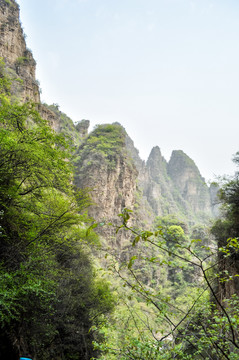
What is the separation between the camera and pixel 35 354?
25.0 ft

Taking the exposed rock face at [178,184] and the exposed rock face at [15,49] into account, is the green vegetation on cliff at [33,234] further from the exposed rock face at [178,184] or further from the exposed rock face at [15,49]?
the exposed rock face at [178,184]

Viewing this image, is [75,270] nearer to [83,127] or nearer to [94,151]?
[94,151]

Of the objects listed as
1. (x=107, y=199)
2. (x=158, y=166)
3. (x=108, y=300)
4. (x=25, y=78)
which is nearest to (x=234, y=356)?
(x=108, y=300)

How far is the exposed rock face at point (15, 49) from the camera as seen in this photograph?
21984 millimetres

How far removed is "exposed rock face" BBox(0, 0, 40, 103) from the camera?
2198cm

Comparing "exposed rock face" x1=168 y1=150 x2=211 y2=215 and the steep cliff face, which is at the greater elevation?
"exposed rock face" x1=168 y1=150 x2=211 y2=215

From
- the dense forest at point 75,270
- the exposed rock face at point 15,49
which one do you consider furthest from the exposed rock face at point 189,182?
the exposed rock face at point 15,49

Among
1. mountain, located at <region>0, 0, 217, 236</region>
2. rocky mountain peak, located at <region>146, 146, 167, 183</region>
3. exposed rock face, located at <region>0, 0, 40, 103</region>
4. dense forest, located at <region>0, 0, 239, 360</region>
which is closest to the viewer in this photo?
dense forest, located at <region>0, 0, 239, 360</region>

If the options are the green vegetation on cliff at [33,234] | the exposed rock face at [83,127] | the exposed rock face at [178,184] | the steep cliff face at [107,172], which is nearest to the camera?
the green vegetation on cliff at [33,234]

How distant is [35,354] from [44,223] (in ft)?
18.1

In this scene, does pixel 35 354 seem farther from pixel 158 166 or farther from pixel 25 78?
pixel 158 166

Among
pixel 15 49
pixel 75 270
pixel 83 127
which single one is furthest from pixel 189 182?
pixel 75 270

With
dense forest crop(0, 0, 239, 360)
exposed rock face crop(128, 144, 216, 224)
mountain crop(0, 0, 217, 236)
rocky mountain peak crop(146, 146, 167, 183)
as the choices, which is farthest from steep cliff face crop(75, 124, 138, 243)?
rocky mountain peak crop(146, 146, 167, 183)

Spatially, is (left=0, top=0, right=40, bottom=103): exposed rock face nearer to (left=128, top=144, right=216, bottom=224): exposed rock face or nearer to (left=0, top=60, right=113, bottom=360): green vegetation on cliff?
(left=0, top=60, right=113, bottom=360): green vegetation on cliff
